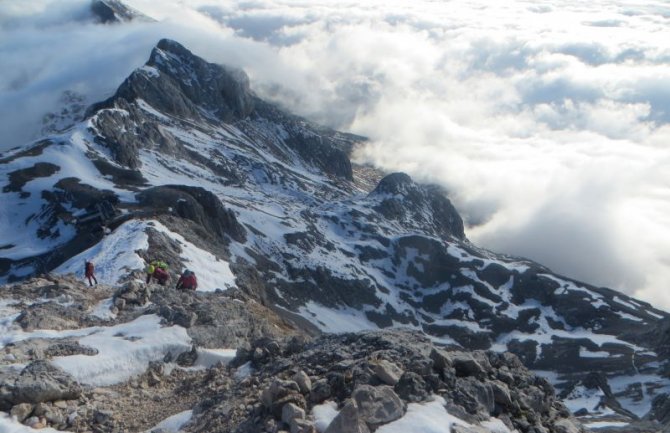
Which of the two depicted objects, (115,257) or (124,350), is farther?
(115,257)

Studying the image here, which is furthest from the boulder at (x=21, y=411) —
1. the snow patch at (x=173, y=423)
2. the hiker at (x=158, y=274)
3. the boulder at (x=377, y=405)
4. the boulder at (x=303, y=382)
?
the hiker at (x=158, y=274)

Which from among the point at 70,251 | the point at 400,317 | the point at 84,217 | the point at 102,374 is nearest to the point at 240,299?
the point at 102,374

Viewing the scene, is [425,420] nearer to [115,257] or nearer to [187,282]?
[187,282]

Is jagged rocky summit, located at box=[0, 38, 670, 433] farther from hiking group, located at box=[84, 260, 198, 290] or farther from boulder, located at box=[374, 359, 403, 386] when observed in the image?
boulder, located at box=[374, 359, 403, 386]

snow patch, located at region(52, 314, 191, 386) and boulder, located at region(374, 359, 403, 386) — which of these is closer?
boulder, located at region(374, 359, 403, 386)

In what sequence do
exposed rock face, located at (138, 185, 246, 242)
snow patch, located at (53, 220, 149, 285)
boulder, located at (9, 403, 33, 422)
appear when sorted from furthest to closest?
exposed rock face, located at (138, 185, 246, 242), snow patch, located at (53, 220, 149, 285), boulder, located at (9, 403, 33, 422)

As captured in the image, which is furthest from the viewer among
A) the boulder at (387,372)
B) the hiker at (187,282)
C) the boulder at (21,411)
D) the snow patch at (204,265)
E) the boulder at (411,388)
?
the snow patch at (204,265)

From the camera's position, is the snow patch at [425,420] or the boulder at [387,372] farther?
the boulder at [387,372]

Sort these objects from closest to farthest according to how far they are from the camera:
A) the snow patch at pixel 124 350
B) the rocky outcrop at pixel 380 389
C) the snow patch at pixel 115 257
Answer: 1. the rocky outcrop at pixel 380 389
2. the snow patch at pixel 124 350
3. the snow patch at pixel 115 257

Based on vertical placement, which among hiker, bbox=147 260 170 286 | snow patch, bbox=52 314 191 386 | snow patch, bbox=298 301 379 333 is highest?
snow patch, bbox=52 314 191 386

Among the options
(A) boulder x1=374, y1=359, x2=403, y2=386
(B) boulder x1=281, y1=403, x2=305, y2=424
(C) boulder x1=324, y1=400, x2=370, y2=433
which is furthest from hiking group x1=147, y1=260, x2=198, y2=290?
(C) boulder x1=324, y1=400, x2=370, y2=433

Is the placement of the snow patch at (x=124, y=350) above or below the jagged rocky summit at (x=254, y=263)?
above

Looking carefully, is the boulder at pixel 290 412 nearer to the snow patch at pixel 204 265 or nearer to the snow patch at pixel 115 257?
the snow patch at pixel 115 257

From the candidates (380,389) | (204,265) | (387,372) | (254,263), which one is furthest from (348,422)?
(254,263)
